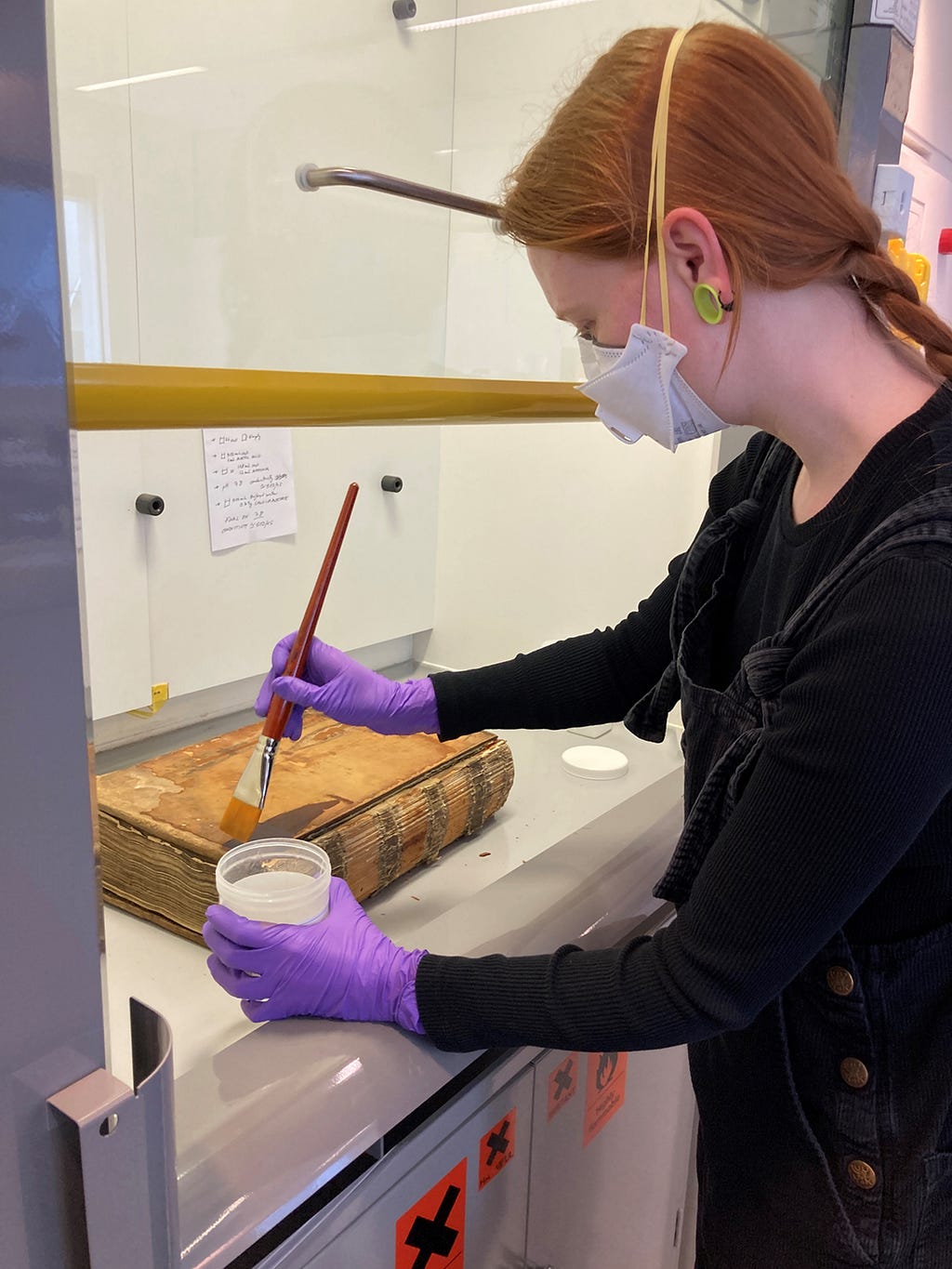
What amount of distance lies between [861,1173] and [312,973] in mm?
432

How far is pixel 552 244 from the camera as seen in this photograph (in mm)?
711

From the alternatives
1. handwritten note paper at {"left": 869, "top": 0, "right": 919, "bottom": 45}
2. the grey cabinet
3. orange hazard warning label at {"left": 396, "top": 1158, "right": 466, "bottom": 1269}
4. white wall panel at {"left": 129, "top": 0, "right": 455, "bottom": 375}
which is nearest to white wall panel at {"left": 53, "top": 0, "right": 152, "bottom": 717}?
white wall panel at {"left": 129, "top": 0, "right": 455, "bottom": 375}

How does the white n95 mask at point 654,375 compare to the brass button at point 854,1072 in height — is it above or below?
above

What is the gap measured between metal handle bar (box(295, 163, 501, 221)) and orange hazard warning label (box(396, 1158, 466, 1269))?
0.76m

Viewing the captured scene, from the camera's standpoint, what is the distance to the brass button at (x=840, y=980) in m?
0.70

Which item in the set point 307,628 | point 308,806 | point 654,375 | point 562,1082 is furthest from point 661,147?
point 562,1082

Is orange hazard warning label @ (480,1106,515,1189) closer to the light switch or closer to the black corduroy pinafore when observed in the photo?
the black corduroy pinafore

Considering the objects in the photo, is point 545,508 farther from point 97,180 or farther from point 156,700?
point 97,180

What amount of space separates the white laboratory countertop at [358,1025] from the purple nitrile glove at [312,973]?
14mm

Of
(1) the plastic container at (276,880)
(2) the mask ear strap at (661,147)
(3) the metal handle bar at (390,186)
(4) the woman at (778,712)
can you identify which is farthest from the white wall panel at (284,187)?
(1) the plastic container at (276,880)

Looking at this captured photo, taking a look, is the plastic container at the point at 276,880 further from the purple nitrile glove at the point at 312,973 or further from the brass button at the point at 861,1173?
the brass button at the point at 861,1173

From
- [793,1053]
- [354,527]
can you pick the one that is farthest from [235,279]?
[354,527]

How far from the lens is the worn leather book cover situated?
35.0 inches

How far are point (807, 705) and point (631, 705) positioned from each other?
1.58 feet
